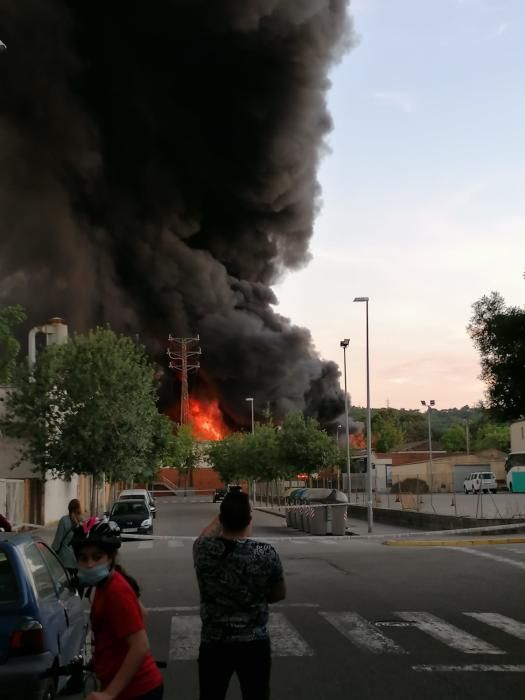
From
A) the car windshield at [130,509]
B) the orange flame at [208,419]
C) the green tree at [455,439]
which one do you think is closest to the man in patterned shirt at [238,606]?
the car windshield at [130,509]

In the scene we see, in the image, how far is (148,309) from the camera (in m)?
118

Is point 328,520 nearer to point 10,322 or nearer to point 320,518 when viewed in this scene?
point 320,518

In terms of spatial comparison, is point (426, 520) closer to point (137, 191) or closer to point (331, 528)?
point (331, 528)

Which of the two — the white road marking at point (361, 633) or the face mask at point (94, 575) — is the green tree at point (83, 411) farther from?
the face mask at point (94, 575)

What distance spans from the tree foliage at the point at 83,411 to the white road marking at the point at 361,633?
24.4m

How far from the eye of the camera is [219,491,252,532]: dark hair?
4.44 metres

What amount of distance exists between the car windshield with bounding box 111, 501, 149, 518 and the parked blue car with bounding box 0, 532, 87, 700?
25465 mm

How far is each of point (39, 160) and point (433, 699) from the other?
4250 inches

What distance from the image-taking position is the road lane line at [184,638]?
929 cm

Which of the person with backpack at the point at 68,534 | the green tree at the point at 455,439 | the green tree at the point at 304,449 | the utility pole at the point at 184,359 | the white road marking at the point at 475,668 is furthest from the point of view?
the green tree at the point at 455,439

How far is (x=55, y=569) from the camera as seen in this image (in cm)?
711

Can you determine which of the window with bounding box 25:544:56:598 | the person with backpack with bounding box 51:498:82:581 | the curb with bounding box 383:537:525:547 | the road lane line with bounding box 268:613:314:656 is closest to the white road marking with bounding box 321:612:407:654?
the road lane line with bounding box 268:613:314:656

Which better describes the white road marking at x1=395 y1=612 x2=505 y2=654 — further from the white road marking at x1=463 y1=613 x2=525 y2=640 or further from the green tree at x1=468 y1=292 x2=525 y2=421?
the green tree at x1=468 y1=292 x2=525 y2=421

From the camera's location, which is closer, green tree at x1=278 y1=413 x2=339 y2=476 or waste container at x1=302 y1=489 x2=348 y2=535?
waste container at x1=302 y1=489 x2=348 y2=535
